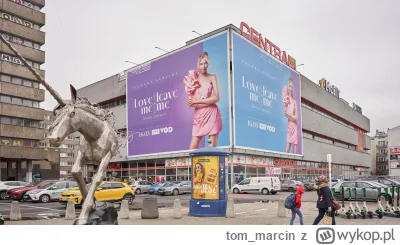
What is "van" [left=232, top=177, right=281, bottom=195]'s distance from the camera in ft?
104

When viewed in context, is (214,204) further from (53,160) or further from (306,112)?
(306,112)

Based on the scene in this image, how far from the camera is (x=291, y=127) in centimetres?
4231

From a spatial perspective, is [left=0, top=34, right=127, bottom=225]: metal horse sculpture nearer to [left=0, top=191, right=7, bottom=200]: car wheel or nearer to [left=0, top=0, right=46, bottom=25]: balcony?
[left=0, top=0, right=46, bottom=25]: balcony

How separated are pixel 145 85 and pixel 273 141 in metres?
13.5

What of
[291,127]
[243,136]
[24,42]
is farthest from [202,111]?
[24,42]

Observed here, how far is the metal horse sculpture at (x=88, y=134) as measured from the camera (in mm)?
6199

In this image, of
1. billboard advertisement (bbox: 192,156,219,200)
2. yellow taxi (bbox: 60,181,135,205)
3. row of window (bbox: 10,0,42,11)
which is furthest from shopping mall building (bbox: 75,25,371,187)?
row of window (bbox: 10,0,42,11)

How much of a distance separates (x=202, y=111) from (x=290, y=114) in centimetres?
1019

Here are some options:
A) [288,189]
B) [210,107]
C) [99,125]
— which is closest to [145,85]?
[210,107]

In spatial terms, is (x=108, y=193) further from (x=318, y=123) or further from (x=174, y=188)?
(x=318, y=123)

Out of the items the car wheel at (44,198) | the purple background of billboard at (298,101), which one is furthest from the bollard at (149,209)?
the purple background of billboard at (298,101)

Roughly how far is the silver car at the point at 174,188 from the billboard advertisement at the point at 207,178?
18.0 metres

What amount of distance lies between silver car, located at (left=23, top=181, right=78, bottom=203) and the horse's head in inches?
722
